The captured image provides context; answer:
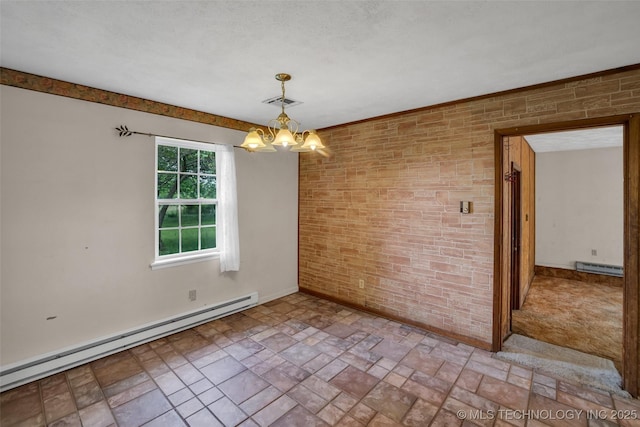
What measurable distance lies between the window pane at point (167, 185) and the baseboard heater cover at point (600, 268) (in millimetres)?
7241

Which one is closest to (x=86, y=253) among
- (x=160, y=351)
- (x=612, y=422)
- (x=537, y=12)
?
(x=160, y=351)

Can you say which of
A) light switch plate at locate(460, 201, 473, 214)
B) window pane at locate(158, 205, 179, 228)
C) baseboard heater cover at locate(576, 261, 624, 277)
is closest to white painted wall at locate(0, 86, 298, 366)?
window pane at locate(158, 205, 179, 228)

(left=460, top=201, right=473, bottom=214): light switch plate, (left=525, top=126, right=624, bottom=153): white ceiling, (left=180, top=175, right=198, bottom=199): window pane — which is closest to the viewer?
(left=460, top=201, right=473, bottom=214): light switch plate

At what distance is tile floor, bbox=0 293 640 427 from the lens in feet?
6.82

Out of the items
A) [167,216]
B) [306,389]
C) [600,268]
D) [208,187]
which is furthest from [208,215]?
[600,268]

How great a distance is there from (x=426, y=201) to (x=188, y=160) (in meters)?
2.87

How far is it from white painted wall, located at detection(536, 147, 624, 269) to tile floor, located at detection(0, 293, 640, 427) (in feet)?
14.7

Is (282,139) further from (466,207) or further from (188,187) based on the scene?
(466,207)

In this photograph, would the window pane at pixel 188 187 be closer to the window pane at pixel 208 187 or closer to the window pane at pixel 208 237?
the window pane at pixel 208 187

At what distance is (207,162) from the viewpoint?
12.4ft

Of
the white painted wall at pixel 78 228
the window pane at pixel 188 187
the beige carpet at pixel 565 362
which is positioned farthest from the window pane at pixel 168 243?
the beige carpet at pixel 565 362

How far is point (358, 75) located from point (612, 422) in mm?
3152

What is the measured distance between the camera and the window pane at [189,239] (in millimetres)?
3566

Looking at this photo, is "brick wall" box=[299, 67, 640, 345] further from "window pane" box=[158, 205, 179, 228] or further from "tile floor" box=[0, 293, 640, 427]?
"window pane" box=[158, 205, 179, 228]
